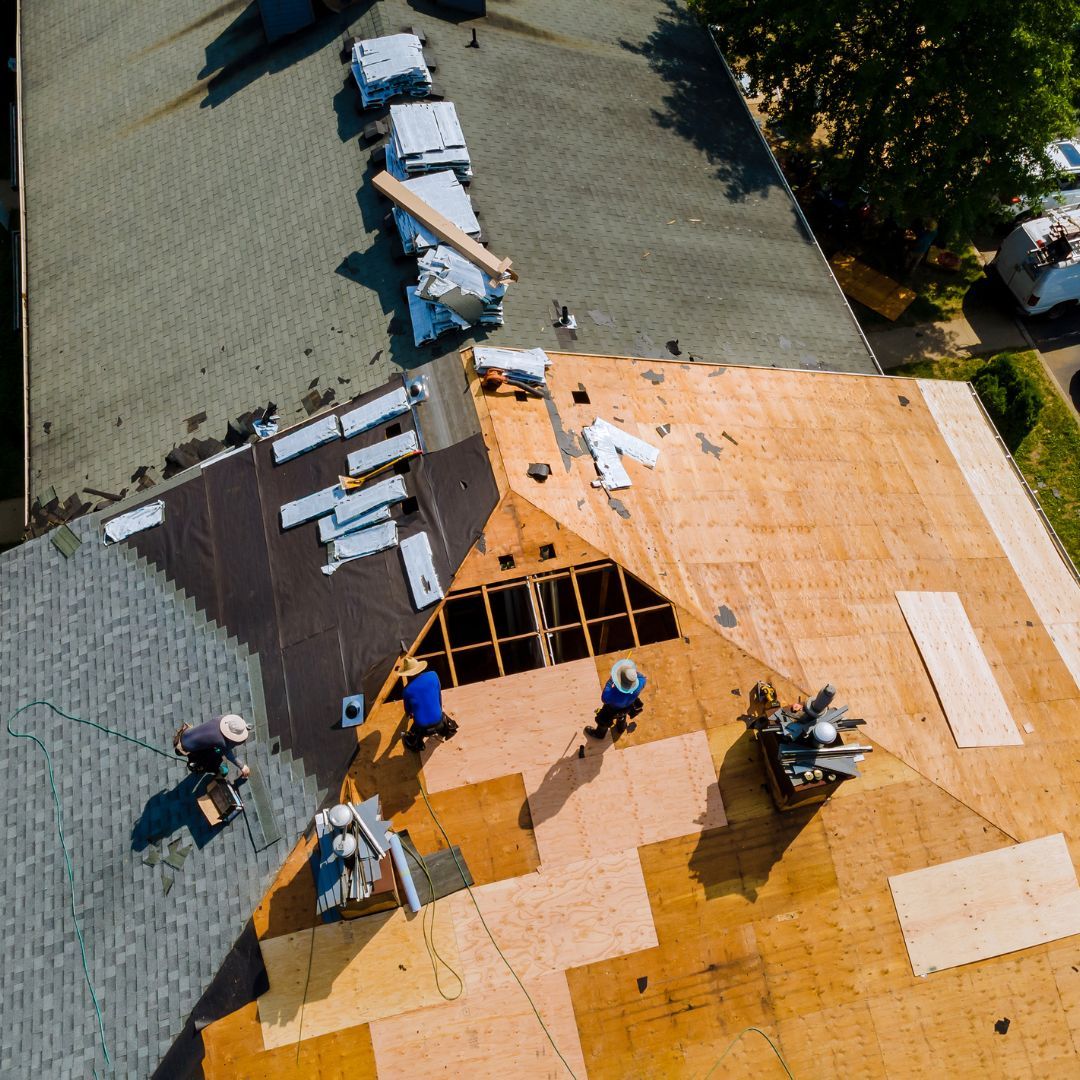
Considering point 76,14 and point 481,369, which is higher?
point 76,14

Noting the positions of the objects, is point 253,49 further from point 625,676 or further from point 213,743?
point 625,676

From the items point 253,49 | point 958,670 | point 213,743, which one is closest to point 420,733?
point 213,743

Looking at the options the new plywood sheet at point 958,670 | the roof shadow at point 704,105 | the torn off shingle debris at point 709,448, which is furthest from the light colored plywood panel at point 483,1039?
the roof shadow at point 704,105

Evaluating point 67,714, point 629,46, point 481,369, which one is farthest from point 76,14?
point 67,714

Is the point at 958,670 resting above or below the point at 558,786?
below

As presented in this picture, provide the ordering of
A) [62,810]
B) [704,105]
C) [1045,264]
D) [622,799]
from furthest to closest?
[1045,264] → [704,105] → [62,810] → [622,799]

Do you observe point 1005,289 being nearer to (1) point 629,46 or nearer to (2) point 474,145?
(1) point 629,46
